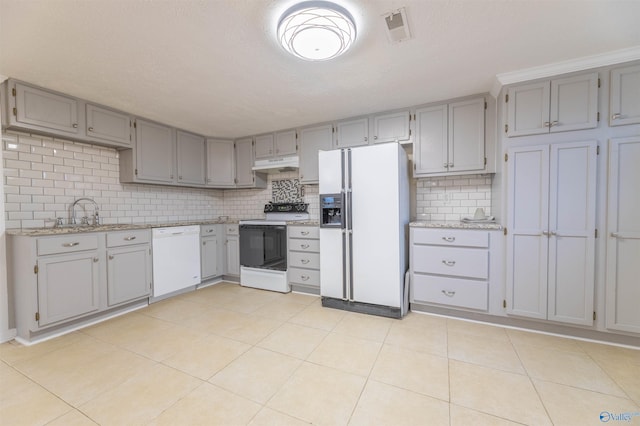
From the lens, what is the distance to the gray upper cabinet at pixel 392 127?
3.04 meters

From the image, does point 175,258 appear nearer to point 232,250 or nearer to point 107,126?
point 232,250

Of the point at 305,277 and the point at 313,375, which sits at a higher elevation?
the point at 305,277

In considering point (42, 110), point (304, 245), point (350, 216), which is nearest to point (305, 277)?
point (304, 245)

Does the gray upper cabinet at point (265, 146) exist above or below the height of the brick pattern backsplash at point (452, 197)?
above

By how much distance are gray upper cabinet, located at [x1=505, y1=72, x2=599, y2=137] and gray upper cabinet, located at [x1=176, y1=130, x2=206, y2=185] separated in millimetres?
3943

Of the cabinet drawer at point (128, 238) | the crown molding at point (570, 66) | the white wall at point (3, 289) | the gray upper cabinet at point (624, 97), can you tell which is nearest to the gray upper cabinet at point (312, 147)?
the crown molding at point (570, 66)

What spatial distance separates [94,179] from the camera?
120 inches

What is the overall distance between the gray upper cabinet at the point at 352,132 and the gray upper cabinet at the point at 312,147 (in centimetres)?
14

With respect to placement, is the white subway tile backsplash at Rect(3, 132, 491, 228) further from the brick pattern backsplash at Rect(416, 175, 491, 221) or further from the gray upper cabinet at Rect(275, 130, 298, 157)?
the gray upper cabinet at Rect(275, 130, 298, 157)

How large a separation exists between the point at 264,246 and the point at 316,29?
8.82 ft

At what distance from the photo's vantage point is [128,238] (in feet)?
9.34

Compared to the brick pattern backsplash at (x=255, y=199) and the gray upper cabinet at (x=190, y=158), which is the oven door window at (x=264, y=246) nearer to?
the brick pattern backsplash at (x=255, y=199)

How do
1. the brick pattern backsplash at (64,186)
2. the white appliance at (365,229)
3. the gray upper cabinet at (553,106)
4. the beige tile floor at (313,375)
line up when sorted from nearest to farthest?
the beige tile floor at (313,375) → the gray upper cabinet at (553,106) → the brick pattern backsplash at (64,186) → the white appliance at (365,229)

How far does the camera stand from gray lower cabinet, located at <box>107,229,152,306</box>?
2693 mm
